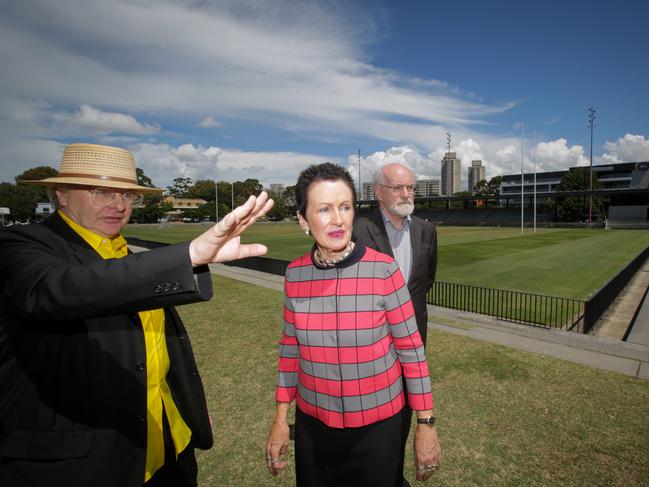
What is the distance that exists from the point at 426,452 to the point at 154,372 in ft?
5.45

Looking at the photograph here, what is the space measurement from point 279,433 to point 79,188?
1.88 meters

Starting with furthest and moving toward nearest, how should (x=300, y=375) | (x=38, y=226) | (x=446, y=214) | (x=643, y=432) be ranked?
(x=446, y=214)
(x=643, y=432)
(x=300, y=375)
(x=38, y=226)

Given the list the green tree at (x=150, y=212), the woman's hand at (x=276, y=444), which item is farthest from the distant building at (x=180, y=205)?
the woman's hand at (x=276, y=444)

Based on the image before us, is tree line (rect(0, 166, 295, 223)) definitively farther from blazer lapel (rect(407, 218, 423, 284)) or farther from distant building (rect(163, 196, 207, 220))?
blazer lapel (rect(407, 218, 423, 284))

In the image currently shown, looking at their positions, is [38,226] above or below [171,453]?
above

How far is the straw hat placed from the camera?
6.68 ft

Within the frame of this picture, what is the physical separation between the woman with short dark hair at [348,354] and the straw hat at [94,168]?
105 centimetres

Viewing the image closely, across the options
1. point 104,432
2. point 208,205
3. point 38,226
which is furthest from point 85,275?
point 208,205

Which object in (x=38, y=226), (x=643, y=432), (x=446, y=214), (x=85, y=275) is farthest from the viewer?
(x=446, y=214)

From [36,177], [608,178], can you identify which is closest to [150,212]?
[36,177]

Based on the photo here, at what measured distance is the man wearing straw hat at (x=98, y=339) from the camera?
3.50ft

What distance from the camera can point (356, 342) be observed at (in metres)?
2.06

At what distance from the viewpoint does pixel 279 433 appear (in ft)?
7.54

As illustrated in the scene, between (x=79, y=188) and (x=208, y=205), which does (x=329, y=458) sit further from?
(x=208, y=205)
